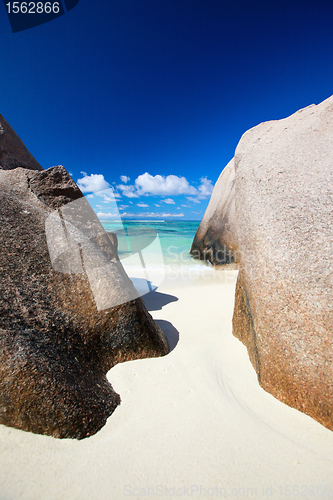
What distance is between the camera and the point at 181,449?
110cm

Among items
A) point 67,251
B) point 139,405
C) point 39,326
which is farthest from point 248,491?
point 67,251

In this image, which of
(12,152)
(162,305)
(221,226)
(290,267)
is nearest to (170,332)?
(162,305)

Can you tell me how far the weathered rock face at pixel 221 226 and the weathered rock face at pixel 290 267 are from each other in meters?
4.52

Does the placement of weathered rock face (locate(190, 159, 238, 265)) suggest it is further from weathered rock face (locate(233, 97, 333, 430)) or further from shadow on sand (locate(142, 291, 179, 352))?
weathered rock face (locate(233, 97, 333, 430))

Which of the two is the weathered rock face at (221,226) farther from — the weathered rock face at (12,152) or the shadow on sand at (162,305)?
the weathered rock face at (12,152)

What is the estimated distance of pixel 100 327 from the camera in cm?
160

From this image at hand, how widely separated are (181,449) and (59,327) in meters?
0.97

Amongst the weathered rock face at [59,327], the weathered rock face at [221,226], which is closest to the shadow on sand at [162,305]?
the weathered rock face at [59,327]

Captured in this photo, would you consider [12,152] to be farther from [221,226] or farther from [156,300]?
[221,226]

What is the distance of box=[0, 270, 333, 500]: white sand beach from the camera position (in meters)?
0.95

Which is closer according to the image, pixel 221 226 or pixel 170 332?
pixel 170 332

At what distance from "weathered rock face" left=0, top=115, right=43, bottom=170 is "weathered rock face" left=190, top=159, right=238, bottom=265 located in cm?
516

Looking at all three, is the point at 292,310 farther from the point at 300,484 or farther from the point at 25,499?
the point at 25,499

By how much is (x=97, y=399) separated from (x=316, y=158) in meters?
2.49
